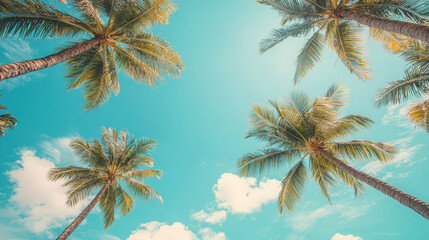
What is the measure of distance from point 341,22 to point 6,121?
1387 centimetres

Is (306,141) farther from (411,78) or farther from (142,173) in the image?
(142,173)

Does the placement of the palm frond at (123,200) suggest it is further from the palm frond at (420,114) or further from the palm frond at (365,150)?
the palm frond at (420,114)

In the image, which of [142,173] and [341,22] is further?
[142,173]

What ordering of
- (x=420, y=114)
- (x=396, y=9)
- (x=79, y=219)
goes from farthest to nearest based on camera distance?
(x=79, y=219)
(x=420, y=114)
(x=396, y=9)

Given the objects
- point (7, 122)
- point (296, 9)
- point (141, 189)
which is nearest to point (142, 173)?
point (141, 189)

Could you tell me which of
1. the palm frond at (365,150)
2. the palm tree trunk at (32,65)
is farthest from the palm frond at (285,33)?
the palm tree trunk at (32,65)

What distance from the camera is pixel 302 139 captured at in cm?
882

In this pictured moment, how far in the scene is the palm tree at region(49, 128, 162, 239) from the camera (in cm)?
1039

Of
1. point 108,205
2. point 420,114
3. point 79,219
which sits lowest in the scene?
point 79,219

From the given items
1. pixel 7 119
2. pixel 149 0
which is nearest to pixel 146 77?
pixel 149 0

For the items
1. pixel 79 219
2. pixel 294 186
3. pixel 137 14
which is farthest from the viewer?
pixel 79 219

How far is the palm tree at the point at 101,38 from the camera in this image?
18.7 ft

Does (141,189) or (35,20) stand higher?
(35,20)

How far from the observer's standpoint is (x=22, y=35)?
5879 millimetres
